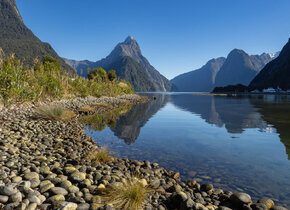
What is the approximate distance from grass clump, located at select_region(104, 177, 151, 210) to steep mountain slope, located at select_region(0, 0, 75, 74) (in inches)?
4879

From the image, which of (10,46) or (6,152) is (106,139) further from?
(10,46)

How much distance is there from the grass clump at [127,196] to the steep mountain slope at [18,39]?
124 meters

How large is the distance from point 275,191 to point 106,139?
255 inches

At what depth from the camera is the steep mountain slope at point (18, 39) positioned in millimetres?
113912

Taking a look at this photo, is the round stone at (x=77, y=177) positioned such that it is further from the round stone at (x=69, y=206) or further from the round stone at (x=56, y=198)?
the round stone at (x=69, y=206)

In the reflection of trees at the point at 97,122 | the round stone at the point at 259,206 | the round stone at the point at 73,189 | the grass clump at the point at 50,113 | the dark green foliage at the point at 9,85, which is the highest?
the dark green foliage at the point at 9,85

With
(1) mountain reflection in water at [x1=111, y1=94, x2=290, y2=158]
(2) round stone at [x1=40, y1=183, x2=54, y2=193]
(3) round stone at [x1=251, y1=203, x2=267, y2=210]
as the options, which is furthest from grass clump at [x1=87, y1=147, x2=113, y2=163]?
(3) round stone at [x1=251, y1=203, x2=267, y2=210]

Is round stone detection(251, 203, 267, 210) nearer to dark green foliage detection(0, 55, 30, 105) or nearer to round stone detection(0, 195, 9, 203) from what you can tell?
round stone detection(0, 195, 9, 203)

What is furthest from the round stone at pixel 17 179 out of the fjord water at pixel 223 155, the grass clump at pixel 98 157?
the fjord water at pixel 223 155

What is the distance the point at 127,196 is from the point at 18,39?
16797cm

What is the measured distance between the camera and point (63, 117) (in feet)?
35.4

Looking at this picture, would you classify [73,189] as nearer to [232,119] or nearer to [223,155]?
[223,155]

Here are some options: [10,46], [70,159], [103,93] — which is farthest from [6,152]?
[10,46]

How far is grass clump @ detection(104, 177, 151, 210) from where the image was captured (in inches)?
114
